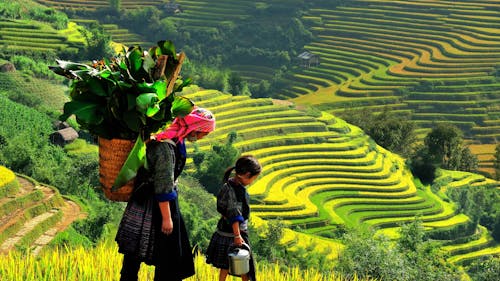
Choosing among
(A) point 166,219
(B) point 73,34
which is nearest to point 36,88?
(B) point 73,34

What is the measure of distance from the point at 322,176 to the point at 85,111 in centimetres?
3503

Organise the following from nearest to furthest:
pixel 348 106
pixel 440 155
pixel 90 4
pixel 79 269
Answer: pixel 79 269
pixel 440 155
pixel 348 106
pixel 90 4

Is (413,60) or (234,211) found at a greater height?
(234,211)

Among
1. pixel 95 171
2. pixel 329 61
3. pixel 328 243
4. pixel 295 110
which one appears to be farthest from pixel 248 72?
pixel 95 171

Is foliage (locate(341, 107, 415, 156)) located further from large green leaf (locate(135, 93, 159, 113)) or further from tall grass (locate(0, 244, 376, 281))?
large green leaf (locate(135, 93, 159, 113))

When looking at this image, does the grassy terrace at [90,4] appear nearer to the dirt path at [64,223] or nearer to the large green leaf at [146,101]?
the dirt path at [64,223]

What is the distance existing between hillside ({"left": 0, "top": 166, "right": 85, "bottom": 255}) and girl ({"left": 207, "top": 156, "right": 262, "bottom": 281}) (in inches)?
364

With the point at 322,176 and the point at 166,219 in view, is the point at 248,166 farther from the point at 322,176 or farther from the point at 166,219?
the point at 322,176

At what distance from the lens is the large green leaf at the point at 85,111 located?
5.25 m

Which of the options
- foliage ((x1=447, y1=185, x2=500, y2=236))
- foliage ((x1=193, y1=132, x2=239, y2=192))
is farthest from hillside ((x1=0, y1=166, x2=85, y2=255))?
foliage ((x1=447, y1=185, x2=500, y2=236))

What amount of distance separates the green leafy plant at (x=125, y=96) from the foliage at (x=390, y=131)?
43.4 metres

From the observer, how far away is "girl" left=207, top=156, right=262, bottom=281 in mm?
5973

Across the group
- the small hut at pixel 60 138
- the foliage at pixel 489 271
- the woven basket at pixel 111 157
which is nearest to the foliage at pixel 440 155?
the foliage at pixel 489 271

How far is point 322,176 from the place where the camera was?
40.0 metres
